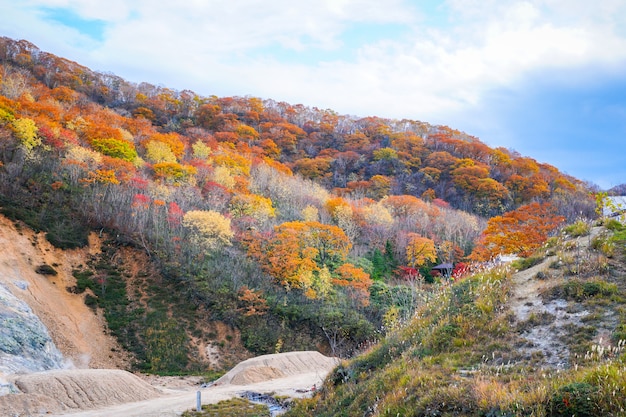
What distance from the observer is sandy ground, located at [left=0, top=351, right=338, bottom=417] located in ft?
53.0

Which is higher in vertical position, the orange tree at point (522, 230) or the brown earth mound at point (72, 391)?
the orange tree at point (522, 230)

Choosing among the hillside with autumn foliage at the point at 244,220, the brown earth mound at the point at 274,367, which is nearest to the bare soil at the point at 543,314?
the hillside with autumn foliage at the point at 244,220

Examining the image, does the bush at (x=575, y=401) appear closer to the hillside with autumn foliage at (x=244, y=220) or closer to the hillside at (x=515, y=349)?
the hillside at (x=515, y=349)

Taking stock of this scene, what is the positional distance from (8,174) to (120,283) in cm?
1355

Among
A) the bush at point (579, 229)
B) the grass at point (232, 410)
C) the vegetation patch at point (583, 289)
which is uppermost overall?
the bush at point (579, 229)

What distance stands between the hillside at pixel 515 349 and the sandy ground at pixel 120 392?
205 inches

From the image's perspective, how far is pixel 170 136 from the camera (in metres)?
55.0

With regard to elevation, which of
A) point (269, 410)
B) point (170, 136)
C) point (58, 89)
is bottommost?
point (269, 410)

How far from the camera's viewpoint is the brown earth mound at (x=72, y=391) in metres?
16.0

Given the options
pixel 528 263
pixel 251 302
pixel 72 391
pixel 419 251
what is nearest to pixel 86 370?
pixel 72 391

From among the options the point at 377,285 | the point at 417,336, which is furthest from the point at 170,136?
the point at 417,336

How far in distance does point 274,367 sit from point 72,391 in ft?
37.4

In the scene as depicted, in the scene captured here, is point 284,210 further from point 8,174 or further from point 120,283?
point 8,174

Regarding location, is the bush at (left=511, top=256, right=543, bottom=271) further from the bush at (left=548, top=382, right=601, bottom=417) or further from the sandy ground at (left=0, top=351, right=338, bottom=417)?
the sandy ground at (left=0, top=351, right=338, bottom=417)
